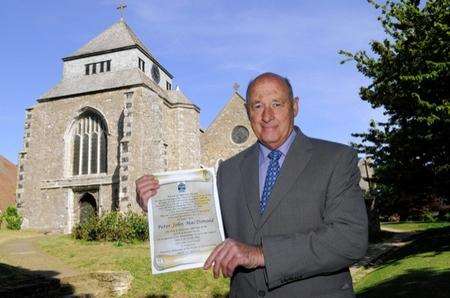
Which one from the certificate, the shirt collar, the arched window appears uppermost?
the arched window

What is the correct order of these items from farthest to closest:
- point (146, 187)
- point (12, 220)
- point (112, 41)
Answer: point (112, 41) < point (12, 220) < point (146, 187)

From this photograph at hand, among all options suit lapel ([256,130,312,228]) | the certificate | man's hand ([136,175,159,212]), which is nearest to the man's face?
suit lapel ([256,130,312,228])

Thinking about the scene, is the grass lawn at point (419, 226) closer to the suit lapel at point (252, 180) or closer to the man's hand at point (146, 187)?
the suit lapel at point (252, 180)

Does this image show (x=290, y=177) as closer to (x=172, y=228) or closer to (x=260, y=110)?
(x=260, y=110)

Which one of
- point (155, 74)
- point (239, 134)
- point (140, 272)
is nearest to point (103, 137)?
point (155, 74)

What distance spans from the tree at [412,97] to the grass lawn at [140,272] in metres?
7.07

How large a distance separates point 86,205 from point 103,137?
5.01 metres

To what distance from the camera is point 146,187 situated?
2.55 metres

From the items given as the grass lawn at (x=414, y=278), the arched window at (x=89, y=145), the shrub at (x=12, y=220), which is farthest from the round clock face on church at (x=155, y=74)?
the grass lawn at (x=414, y=278)

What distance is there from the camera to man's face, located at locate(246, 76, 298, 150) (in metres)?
2.49

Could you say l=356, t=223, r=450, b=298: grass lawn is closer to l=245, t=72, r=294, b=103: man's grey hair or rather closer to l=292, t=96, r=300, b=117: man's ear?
l=292, t=96, r=300, b=117: man's ear

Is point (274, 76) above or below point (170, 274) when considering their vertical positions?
above

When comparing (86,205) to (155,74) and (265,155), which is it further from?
(265,155)

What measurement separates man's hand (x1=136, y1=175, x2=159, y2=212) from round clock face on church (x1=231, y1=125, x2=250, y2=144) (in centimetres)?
3046
